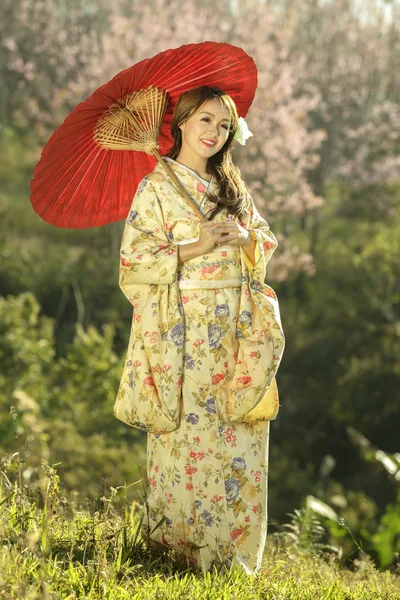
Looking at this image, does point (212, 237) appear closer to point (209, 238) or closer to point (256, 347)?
point (209, 238)

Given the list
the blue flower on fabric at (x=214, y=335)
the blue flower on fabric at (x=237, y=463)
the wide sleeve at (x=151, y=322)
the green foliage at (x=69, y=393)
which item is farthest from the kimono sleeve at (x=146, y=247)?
the green foliage at (x=69, y=393)

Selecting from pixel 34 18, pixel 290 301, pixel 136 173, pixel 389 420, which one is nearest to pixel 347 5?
pixel 34 18

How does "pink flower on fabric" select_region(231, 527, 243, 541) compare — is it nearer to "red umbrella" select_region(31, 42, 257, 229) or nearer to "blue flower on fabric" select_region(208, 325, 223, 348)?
"blue flower on fabric" select_region(208, 325, 223, 348)

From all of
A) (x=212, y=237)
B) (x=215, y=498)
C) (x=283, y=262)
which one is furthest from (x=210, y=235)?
(x=283, y=262)

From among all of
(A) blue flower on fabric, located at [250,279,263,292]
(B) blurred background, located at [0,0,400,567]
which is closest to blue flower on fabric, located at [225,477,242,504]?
(A) blue flower on fabric, located at [250,279,263,292]

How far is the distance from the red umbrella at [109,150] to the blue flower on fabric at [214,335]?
2.05 ft

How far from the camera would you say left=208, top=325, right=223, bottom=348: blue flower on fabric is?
2.85 m

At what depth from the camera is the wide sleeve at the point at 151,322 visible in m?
2.80

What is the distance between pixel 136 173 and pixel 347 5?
12286mm

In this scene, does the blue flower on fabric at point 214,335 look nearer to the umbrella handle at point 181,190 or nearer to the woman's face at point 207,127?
the umbrella handle at point 181,190

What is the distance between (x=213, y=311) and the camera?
286 centimetres

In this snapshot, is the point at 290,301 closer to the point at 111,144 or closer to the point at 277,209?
the point at 277,209

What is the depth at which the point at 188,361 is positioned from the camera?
112 inches

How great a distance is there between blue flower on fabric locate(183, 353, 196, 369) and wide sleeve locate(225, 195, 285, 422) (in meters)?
0.15
